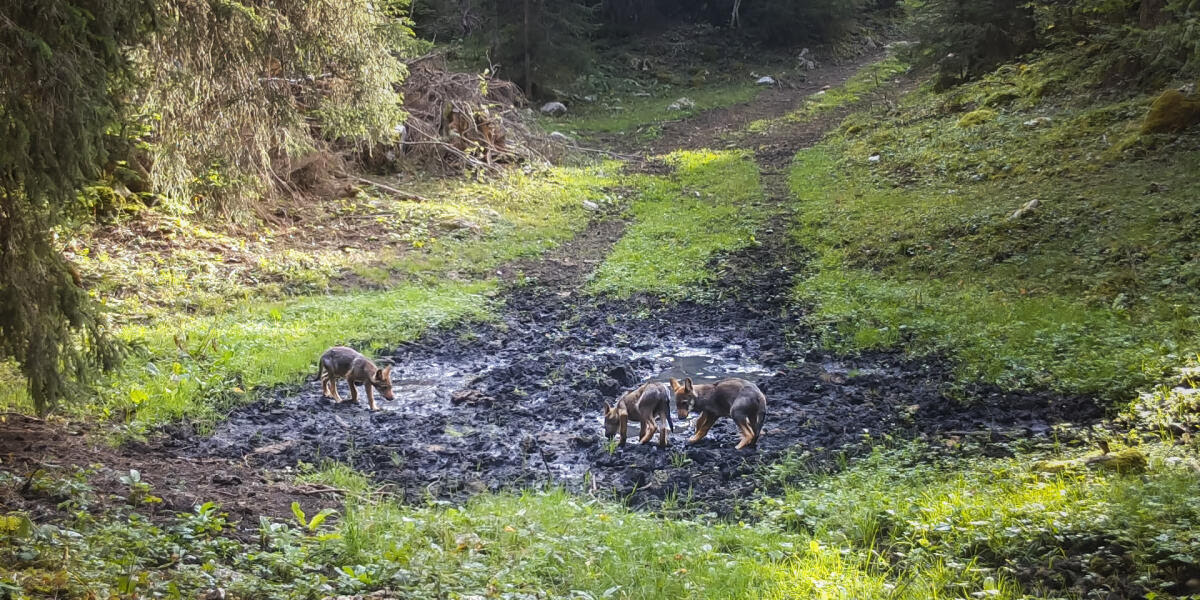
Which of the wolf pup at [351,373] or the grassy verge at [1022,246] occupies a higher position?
the grassy verge at [1022,246]

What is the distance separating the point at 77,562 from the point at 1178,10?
1379cm

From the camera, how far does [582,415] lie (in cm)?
881

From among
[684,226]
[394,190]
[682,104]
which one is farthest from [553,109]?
[684,226]

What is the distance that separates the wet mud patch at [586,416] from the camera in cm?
727

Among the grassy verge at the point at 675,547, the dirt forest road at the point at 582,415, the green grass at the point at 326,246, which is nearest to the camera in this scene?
the grassy verge at the point at 675,547

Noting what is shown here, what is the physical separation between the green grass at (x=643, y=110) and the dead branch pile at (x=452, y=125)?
20.7 ft

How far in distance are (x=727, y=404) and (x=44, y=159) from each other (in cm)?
572

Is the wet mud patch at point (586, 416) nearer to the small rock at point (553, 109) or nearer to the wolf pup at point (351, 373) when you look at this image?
the wolf pup at point (351, 373)

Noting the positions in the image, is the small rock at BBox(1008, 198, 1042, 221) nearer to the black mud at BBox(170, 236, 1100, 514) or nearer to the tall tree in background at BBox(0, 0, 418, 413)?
the black mud at BBox(170, 236, 1100, 514)

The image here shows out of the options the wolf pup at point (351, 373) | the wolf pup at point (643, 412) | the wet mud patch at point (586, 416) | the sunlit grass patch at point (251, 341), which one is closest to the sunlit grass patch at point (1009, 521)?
the wet mud patch at point (586, 416)

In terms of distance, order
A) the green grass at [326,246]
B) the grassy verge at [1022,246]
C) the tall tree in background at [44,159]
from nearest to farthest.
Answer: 1. the tall tree in background at [44,159]
2. the grassy verge at [1022,246]
3. the green grass at [326,246]

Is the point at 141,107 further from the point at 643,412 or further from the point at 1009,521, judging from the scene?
the point at 1009,521

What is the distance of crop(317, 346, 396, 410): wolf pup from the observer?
8945 millimetres

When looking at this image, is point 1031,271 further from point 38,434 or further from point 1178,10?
point 38,434
